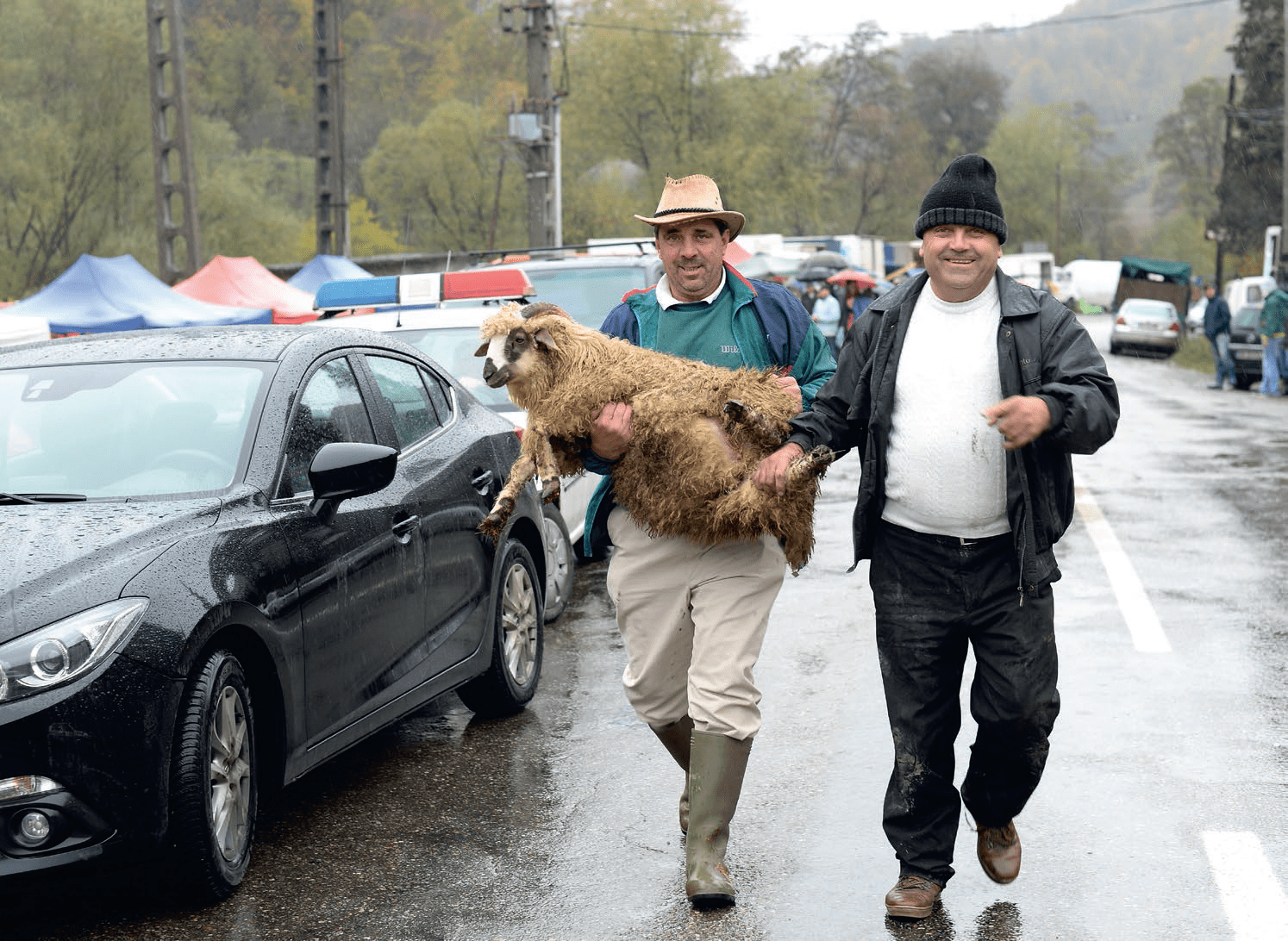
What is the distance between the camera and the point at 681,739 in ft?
16.3

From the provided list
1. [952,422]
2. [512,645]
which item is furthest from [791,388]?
[512,645]

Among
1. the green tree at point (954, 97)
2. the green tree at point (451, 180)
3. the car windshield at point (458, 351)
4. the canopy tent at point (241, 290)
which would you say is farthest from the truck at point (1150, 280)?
the green tree at point (954, 97)

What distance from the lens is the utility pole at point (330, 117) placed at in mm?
28234

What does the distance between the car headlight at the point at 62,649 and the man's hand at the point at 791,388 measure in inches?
77.8

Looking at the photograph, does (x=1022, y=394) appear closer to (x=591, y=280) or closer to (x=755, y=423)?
(x=755, y=423)

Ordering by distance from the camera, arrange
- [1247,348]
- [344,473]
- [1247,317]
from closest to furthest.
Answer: [344,473] < [1247,348] < [1247,317]

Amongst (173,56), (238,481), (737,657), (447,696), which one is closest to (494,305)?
(447,696)

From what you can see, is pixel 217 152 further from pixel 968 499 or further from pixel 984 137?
pixel 984 137

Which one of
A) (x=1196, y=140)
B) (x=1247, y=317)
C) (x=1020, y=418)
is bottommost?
(x=1247, y=317)

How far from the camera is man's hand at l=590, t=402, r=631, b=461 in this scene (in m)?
4.49

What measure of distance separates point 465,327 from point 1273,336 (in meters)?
19.2

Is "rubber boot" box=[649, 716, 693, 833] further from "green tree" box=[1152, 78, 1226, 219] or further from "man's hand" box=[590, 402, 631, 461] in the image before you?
"green tree" box=[1152, 78, 1226, 219]

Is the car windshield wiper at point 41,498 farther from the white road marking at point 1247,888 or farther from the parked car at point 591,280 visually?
the parked car at point 591,280

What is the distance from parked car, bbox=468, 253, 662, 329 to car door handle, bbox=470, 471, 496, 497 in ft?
21.2
